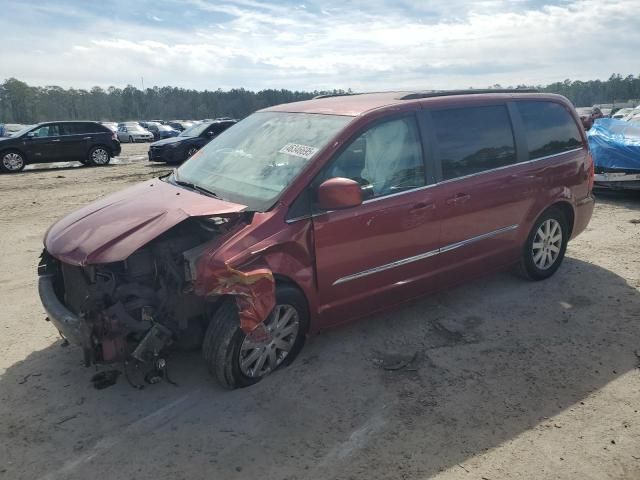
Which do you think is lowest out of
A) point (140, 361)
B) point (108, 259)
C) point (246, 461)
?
point (246, 461)

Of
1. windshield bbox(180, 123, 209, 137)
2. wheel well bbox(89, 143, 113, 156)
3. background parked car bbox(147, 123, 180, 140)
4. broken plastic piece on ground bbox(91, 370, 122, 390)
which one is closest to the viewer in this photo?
broken plastic piece on ground bbox(91, 370, 122, 390)

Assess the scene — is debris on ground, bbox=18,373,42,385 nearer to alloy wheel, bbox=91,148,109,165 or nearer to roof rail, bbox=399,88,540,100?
roof rail, bbox=399,88,540,100

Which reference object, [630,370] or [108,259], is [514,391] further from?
[108,259]

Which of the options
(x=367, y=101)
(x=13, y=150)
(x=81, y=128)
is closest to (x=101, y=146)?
(x=81, y=128)

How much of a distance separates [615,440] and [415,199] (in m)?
1.98

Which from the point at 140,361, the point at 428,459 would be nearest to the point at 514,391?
the point at 428,459

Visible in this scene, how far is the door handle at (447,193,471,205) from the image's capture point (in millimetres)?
4059

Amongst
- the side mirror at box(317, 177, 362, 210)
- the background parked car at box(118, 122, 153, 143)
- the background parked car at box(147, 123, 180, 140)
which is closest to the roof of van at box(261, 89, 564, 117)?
the side mirror at box(317, 177, 362, 210)

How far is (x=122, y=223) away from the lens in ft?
10.8

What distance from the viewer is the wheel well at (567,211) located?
507 centimetres

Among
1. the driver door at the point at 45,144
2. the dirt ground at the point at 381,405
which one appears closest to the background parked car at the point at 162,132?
the driver door at the point at 45,144

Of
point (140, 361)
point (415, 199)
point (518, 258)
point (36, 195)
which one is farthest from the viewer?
point (36, 195)

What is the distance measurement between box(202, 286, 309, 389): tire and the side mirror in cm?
63

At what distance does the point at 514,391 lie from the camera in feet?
10.8
